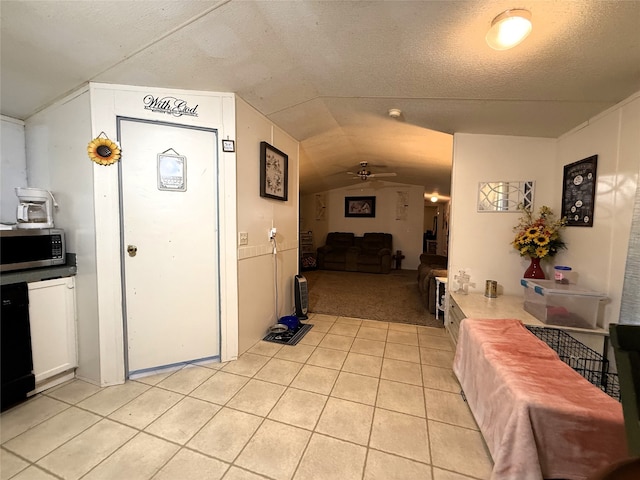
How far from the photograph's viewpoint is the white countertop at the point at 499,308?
1886mm

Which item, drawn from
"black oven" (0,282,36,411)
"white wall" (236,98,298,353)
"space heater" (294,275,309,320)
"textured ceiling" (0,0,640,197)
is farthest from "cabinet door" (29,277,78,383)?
"space heater" (294,275,309,320)

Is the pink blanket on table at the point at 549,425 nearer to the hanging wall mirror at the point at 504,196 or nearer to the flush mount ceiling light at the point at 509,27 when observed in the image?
the flush mount ceiling light at the point at 509,27

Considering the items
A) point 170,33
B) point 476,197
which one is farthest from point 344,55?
point 476,197

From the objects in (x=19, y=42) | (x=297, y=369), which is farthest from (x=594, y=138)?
(x=19, y=42)

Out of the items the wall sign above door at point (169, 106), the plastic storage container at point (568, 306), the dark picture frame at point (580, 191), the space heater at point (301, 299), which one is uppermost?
the wall sign above door at point (169, 106)

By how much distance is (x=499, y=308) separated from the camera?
227cm

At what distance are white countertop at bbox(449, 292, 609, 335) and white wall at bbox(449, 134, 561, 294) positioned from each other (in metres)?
0.27

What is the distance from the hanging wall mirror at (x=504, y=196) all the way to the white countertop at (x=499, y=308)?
945 mm

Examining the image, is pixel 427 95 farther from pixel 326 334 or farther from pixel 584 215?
pixel 326 334

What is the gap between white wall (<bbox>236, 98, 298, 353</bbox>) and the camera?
2285 millimetres

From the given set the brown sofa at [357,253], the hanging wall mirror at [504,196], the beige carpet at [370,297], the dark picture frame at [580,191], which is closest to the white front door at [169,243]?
the beige carpet at [370,297]

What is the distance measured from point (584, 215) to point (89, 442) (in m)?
3.82

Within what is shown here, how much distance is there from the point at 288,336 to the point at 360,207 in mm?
5337

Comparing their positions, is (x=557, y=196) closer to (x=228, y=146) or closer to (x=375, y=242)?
(x=228, y=146)
